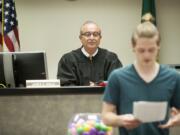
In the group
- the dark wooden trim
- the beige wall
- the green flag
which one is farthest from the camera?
the beige wall

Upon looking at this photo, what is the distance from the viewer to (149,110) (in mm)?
1885

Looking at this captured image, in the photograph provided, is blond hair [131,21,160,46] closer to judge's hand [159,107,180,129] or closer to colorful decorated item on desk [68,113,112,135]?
judge's hand [159,107,180,129]

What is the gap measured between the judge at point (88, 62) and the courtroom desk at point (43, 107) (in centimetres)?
57

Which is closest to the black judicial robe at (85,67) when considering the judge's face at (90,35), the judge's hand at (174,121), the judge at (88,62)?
the judge at (88,62)

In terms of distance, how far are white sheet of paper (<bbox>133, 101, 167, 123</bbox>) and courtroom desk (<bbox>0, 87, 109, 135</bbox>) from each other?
114cm

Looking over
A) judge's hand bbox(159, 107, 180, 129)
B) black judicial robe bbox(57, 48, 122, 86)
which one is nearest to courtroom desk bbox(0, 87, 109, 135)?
black judicial robe bbox(57, 48, 122, 86)

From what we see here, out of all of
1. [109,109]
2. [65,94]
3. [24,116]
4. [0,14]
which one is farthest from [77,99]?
[0,14]

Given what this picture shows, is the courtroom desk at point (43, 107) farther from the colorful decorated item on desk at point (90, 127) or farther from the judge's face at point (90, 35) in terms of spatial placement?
the judge's face at point (90, 35)

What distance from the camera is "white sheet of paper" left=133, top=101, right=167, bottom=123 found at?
6.12 feet

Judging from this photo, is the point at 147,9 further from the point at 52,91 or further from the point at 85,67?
the point at 52,91

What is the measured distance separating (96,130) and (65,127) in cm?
75

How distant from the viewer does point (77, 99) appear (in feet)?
10.0

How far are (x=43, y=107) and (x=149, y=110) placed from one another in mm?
1381

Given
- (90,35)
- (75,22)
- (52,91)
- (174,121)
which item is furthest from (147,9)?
(174,121)
